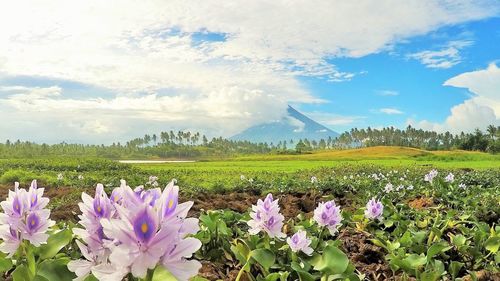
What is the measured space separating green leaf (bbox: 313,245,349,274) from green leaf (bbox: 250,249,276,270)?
0.71 ft

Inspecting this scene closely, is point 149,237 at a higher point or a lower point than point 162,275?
higher

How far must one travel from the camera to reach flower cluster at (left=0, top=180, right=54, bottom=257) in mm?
1833

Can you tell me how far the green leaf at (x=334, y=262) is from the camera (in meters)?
2.13

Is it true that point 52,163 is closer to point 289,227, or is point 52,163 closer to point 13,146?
point 289,227

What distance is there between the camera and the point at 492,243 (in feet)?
10.5

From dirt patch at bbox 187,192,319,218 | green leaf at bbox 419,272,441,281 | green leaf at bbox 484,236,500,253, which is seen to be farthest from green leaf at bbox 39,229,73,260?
dirt patch at bbox 187,192,319,218

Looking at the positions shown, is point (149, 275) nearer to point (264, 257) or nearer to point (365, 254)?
point (264, 257)

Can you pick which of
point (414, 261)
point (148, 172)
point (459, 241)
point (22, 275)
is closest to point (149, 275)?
point (22, 275)

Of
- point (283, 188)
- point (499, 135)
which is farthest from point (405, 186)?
point (499, 135)

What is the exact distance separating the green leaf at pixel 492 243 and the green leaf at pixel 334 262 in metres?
1.51

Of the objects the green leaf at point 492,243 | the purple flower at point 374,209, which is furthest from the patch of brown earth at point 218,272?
the green leaf at point 492,243

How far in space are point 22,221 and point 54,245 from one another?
0.23 m

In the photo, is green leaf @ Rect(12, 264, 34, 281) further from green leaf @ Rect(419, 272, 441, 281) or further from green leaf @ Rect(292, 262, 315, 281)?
green leaf @ Rect(419, 272, 441, 281)

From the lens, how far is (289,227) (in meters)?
3.40
